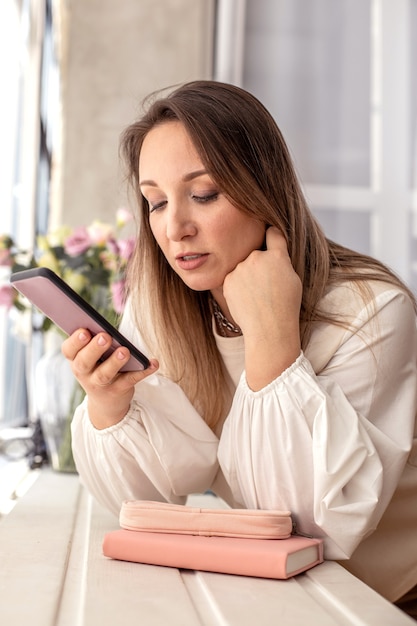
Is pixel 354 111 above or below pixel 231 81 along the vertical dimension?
below

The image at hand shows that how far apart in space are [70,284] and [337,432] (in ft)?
4.18

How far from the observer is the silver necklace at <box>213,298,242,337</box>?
1503mm

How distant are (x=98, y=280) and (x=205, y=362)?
2.68 feet

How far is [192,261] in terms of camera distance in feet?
4.37

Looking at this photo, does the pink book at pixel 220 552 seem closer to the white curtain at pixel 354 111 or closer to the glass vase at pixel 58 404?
the glass vase at pixel 58 404

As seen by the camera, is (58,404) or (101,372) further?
(58,404)

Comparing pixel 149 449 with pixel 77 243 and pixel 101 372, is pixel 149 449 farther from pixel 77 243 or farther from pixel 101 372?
pixel 77 243

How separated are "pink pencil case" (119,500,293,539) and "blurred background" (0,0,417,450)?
4.22 ft

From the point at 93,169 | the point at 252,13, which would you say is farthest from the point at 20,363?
the point at 252,13

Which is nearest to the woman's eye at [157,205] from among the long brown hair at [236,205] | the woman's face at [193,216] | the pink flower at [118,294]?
the woman's face at [193,216]

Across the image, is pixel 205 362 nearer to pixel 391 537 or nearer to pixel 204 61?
pixel 391 537

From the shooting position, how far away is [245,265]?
4.18ft

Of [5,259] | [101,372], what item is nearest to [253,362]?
[101,372]

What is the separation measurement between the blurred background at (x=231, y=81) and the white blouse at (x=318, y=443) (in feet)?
3.22
